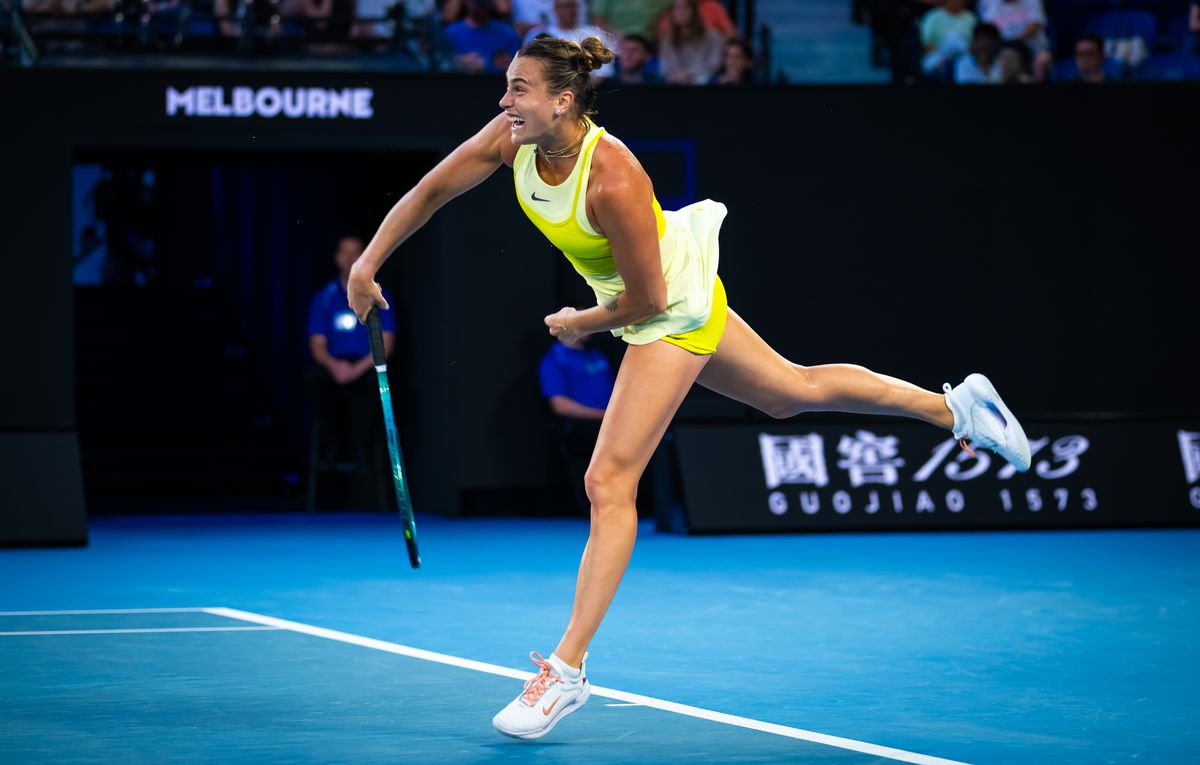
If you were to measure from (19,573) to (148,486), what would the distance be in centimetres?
511

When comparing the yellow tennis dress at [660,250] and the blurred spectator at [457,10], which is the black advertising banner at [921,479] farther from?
the yellow tennis dress at [660,250]

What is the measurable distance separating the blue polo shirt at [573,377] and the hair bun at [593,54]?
7454 millimetres

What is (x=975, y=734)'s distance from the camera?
5.01 m

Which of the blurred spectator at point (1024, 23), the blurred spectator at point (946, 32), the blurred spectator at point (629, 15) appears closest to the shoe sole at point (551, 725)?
the blurred spectator at point (629, 15)

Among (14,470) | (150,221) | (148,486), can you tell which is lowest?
(148,486)

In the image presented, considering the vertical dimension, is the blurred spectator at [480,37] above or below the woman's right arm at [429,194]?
above

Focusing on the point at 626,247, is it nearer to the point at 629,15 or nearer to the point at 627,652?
the point at 627,652

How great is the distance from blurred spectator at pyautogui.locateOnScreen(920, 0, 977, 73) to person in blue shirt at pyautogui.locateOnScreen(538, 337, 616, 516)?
348 centimetres

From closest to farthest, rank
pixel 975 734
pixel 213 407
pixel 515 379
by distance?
pixel 975 734, pixel 515 379, pixel 213 407

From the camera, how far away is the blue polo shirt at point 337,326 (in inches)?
507

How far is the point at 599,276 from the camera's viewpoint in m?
5.28

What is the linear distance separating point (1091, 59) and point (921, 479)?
3659mm

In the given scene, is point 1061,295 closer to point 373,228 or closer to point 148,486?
point 373,228

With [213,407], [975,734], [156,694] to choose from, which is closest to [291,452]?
[213,407]
